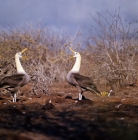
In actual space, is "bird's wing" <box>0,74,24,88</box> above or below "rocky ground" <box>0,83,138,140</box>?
above

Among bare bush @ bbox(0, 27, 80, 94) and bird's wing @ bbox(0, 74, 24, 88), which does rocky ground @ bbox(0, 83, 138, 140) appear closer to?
bird's wing @ bbox(0, 74, 24, 88)

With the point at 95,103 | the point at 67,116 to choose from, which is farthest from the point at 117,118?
the point at 95,103

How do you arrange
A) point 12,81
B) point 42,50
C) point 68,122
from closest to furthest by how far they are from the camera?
point 68,122
point 12,81
point 42,50

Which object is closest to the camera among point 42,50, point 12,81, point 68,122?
point 68,122

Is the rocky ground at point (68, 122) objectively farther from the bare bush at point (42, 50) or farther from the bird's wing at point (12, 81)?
the bare bush at point (42, 50)

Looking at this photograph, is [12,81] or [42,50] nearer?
[12,81]

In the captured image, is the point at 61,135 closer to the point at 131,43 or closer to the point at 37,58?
the point at 131,43

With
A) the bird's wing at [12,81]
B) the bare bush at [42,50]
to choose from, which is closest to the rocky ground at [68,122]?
the bird's wing at [12,81]

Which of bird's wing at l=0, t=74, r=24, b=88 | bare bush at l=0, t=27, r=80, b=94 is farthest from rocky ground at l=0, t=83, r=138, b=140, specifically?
bare bush at l=0, t=27, r=80, b=94

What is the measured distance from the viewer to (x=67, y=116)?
25.2 feet

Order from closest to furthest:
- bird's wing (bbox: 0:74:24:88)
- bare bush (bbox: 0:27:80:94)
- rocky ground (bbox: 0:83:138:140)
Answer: rocky ground (bbox: 0:83:138:140), bird's wing (bbox: 0:74:24:88), bare bush (bbox: 0:27:80:94)

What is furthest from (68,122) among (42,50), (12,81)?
(42,50)

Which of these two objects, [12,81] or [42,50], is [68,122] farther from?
[42,50]

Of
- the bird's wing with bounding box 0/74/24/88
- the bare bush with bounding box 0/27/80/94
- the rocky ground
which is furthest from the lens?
the bare bush with bounding box 0/27/80/94
